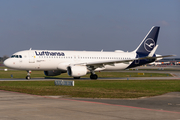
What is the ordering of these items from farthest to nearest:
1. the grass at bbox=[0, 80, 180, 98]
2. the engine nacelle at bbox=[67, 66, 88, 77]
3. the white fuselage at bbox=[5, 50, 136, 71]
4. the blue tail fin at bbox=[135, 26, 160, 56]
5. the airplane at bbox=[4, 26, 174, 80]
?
the blue tail fin at bbox=[135, 26, 160, 56], the airplane at bbox=[4, 26, 174, 80], the white fuselage at bbox=[5, 50, 136, 71], the engine nacelle at bbox=[67, 66, 88, 77], the grass at bbox=[0, 80, 180, 98]

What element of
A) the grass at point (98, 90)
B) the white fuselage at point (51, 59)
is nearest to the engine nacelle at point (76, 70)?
the white fuselage at point (51, 59)

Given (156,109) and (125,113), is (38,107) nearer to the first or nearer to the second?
(125,113)

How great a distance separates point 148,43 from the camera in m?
52.8

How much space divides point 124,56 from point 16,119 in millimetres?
39852

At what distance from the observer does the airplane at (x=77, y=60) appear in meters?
42.5

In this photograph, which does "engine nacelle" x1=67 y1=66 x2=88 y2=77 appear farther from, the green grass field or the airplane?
the green grass field

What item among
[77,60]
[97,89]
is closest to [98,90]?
[97,89]

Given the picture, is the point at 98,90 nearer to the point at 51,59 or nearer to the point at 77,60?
the point at 51,59

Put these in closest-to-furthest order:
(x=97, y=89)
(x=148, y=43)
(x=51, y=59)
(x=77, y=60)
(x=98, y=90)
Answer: (x=98, y=90) → (x=97, y=89) → (x=51, y=59) → (x=77, y=60) → (x=148, y=43)

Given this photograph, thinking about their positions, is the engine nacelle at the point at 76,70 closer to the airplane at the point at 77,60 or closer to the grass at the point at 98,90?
the airplane at the point at 77,60

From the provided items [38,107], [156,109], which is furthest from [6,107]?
[156,109]

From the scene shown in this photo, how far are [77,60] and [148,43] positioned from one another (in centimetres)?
1490

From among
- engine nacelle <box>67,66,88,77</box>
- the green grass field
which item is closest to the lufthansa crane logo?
engine nacelle <box>67,66,88,77</box>

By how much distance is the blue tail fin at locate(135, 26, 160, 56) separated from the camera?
52.6 meters
